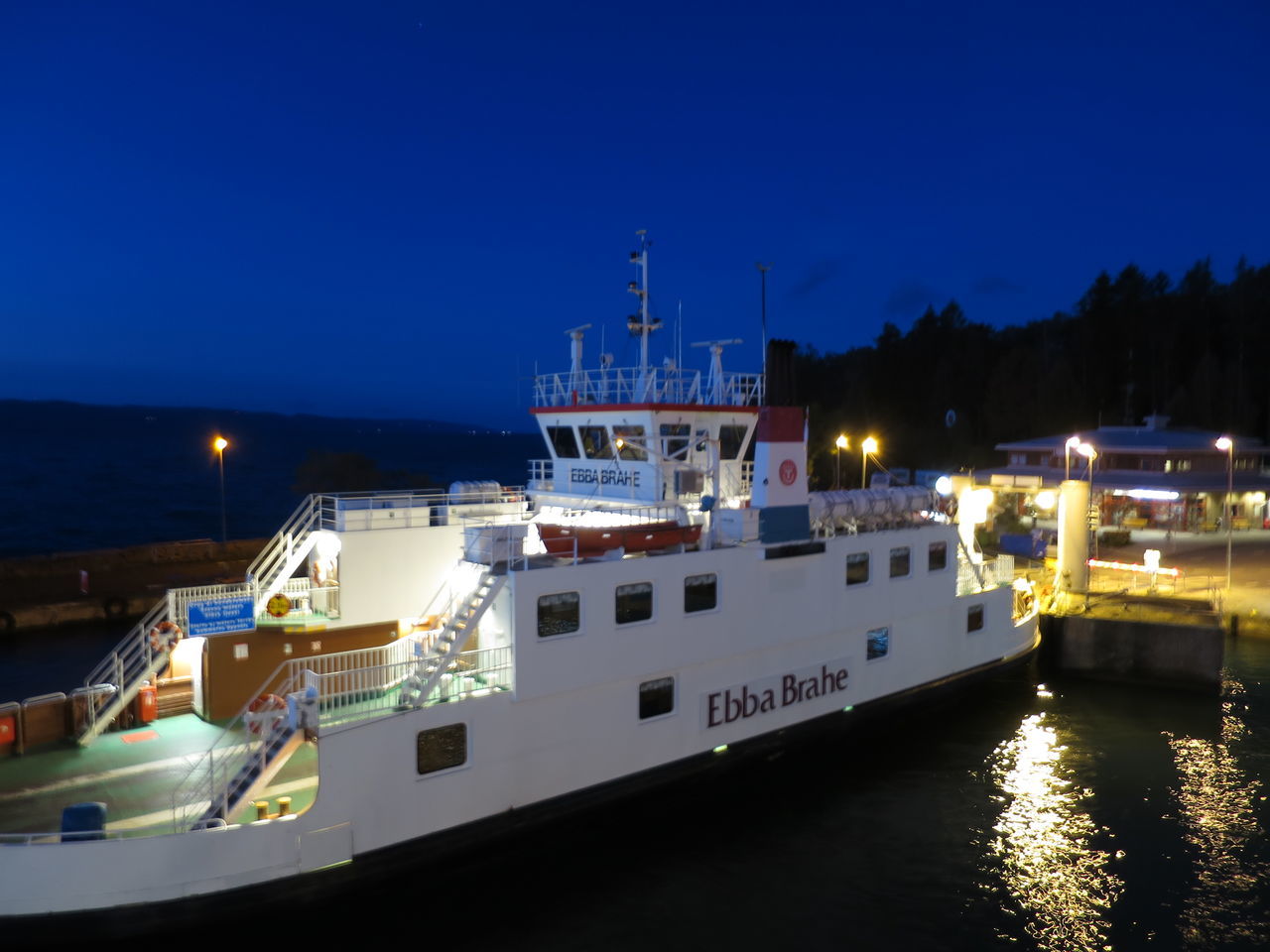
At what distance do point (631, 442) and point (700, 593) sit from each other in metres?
3.75

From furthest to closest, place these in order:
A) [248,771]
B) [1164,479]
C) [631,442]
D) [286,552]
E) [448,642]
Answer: [1164,479] → [631,442] → [286,552] → [448,642] → [248,771]

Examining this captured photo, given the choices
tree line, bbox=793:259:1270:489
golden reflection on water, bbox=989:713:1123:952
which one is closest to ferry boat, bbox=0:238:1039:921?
golden reflection on water, bbox=989:713:1123:952

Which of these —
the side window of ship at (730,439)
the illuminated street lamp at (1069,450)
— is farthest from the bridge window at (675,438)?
the illuminated street lamp at (1069,450)

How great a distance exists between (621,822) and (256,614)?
7.24 m

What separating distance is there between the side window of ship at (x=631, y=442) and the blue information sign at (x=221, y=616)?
7359 millimetres

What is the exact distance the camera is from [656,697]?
13414mm

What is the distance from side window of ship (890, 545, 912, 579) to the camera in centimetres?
1688

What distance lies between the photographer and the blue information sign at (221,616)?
13180 millimetres

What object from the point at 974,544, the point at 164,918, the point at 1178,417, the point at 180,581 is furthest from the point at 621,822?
the point at 1178,417

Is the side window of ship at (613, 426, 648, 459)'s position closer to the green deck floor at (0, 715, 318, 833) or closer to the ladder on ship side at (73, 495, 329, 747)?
the ladder on ship side at (73, 495, 329, 747)

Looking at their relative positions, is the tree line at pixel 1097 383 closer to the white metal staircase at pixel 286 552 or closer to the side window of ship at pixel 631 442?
the side window of ship at pixel 631 442

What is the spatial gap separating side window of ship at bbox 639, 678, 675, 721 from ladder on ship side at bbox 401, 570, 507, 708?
120 inches

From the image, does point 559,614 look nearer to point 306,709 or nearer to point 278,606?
point 306,709

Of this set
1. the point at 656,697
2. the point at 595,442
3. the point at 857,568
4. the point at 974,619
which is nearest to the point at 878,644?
the point at 857,568
